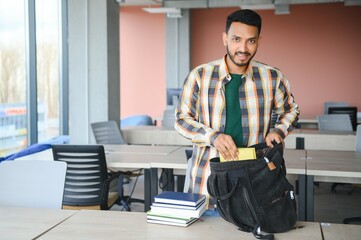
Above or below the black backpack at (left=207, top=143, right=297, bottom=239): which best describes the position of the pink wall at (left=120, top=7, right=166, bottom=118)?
above

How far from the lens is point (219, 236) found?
7.07ft

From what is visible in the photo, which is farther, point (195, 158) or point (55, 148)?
point (55, 148)

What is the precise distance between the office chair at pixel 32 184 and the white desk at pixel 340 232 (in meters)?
1.57

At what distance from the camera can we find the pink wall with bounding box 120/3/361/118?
430 inches

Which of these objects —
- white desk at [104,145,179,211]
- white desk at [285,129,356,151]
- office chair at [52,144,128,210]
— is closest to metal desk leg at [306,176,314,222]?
white desk at [104,145,179,211]

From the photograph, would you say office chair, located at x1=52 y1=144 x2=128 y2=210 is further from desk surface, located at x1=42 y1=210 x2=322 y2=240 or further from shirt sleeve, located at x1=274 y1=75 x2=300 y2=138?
shirt sleeve, located at x1=274 y1=75 x2=300 y2=138

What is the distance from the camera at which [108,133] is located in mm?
6012

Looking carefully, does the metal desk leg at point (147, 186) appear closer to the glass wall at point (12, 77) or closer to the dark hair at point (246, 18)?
the dark hair at point (246, 18)

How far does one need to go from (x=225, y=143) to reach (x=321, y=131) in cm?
488

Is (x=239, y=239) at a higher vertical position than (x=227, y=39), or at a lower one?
lower

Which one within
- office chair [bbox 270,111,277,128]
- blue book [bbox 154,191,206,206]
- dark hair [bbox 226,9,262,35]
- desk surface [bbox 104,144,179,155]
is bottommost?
desk surface [bbox 104,144,179,155]

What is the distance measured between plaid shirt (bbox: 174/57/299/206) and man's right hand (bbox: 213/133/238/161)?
0.22m

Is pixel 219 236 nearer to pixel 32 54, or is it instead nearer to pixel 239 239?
pixel 239 239

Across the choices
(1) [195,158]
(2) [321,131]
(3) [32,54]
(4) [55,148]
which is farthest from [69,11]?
(1) [195,158]
